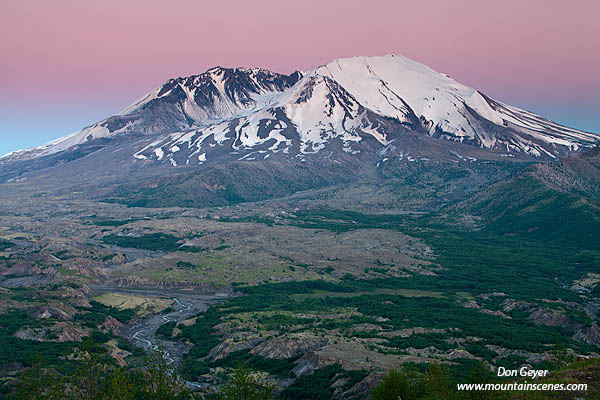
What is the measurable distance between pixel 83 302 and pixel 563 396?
104m

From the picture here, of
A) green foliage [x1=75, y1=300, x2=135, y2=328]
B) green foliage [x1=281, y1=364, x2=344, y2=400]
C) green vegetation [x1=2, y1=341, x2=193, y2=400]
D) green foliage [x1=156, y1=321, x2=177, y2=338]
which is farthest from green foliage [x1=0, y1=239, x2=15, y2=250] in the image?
green foliage [x1=281, y1=364, x2=344, y2=400]

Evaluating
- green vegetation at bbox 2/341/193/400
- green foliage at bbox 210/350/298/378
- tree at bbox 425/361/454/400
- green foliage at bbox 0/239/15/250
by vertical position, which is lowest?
green foliage at bbox 210/350/298/378

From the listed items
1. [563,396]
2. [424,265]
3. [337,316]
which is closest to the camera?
[563,396]

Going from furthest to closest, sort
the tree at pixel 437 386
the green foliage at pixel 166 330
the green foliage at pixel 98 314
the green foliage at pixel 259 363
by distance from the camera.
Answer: the green foliage at pixel 98 314
the green foliage at pixel 166 330
the green foliage at pixel 259 363
the tree at pixel 437 386

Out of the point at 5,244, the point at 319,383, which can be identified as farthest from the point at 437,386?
the point at 5,244

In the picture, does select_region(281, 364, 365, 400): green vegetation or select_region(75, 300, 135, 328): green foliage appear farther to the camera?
select_region(75, 300, 135, 328): green foliage

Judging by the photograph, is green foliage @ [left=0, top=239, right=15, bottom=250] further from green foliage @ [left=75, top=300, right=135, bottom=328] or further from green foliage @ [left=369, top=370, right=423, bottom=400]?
green foliage @ [left=369, top=370, right=423, bottom=400]

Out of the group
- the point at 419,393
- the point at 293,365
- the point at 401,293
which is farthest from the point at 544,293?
the point at 419,393

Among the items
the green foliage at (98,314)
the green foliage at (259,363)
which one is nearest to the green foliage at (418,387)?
the green foliage at (259,363)

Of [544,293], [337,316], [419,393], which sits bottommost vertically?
[544,293]

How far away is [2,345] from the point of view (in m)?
94.4

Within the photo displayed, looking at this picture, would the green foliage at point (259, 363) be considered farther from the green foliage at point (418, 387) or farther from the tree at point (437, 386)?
the tree at point (437, 386)

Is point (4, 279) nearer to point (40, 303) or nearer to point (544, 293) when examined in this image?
point (40, 303)

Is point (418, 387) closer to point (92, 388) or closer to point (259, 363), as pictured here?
point (92, 388)
